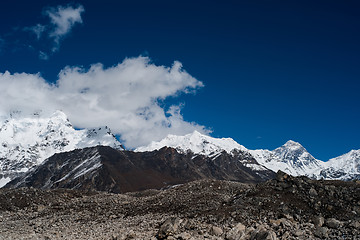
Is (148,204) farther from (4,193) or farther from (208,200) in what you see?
(4,193)

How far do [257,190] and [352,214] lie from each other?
7.67 metres

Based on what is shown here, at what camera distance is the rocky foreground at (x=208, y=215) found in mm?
21578

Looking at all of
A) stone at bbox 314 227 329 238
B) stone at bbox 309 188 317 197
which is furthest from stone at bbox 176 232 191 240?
stone at bbox 309 188 317 197

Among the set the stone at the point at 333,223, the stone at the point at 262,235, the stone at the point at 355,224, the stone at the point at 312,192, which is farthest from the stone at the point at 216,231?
the stone at the point at 312,192

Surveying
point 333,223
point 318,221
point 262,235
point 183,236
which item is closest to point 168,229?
point 183,236

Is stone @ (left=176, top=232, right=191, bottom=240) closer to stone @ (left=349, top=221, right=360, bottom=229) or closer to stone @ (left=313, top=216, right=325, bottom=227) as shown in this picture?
stone @ (left=313, top=216, right=325, bottom=227)

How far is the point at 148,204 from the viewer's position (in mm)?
32312

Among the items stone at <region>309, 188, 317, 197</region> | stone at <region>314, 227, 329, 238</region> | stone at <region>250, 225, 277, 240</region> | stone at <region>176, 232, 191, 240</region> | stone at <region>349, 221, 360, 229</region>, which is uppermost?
stone at <region>309, 188, 317, 197</region>

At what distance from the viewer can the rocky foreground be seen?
21578 mm

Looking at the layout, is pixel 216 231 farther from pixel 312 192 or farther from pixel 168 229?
pixel 312 192

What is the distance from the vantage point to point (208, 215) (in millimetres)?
25016

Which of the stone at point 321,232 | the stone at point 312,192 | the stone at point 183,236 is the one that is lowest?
the stone at point 183,236

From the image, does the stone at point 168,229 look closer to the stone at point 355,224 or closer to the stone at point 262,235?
the stone at point 262,235

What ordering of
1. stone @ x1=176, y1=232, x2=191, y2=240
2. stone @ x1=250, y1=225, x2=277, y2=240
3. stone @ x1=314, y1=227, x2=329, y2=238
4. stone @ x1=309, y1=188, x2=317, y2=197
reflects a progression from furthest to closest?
stone @ x1=309, y1=188, x2=317, y2=197, stone @ x1=176, y1=232, x2=191, y2=240, stone @ x1=314, y1=227, x2=329, y2=238, stone @ x1=250, y1=225, x2=277, y2=240
